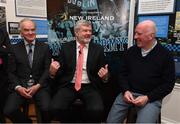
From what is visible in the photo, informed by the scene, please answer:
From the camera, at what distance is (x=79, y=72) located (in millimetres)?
2510

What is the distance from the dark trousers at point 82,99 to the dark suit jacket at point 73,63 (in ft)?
0.31

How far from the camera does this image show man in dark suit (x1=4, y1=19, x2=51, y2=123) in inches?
94.1

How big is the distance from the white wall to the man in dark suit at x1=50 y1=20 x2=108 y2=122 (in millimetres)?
934

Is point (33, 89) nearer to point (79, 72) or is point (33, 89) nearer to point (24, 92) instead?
point (24, 92)

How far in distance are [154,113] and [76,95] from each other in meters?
0.84

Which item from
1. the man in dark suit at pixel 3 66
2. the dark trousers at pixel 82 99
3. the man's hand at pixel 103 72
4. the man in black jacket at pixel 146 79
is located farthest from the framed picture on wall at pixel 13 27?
the man in black jacket at pixel 146 79

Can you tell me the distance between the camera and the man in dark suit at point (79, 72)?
243 cm

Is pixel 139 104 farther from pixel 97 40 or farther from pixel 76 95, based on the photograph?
pixel 97 40

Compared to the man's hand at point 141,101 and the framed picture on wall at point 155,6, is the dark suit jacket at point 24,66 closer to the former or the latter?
the man's hand at point 141,101

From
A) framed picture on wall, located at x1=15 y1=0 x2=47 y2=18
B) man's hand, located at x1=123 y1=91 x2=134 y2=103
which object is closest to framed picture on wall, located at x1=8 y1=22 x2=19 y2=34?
framed picture on wall, located at x1=15 y1=0 x2=47 y2=18

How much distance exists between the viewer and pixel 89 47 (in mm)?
2600

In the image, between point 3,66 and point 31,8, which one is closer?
point 3,66

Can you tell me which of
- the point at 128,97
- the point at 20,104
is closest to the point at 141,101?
the point at 128,97

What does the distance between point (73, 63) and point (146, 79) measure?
0.80 meters
